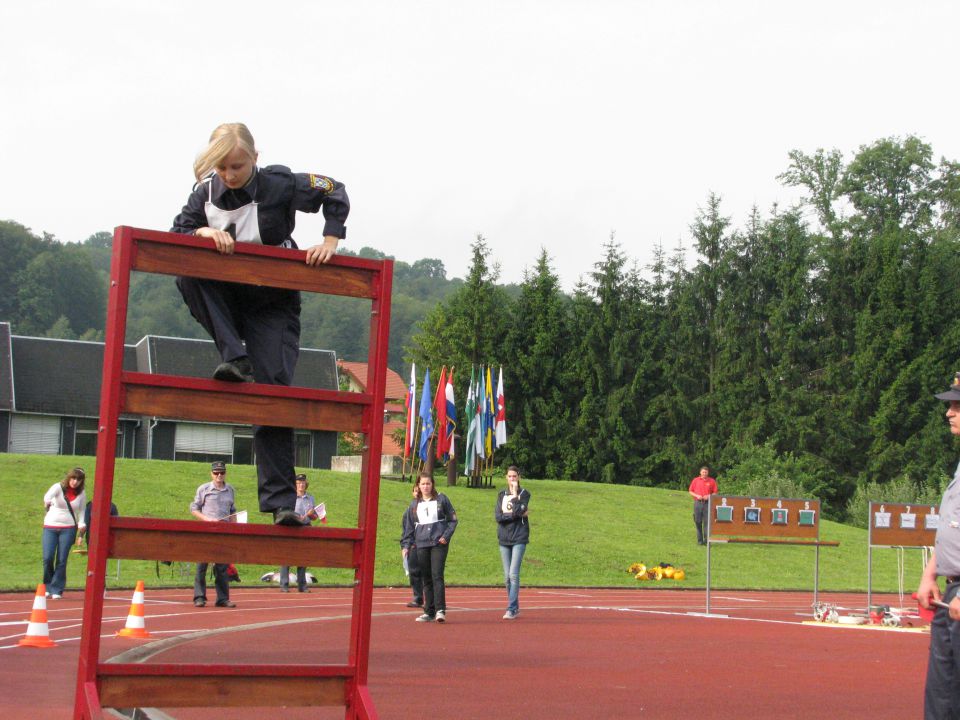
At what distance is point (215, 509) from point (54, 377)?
129 feet

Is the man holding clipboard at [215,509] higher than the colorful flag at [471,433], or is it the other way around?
the colorful flag at [471,433]

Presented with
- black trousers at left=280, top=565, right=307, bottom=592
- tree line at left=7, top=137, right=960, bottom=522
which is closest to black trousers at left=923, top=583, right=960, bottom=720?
black trousers at left=280, top=565, right=307, bottom=592

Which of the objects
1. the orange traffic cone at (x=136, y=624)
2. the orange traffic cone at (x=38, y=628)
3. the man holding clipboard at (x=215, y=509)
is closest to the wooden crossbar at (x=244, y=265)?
the orange traffic cone at (x=38, y=628)

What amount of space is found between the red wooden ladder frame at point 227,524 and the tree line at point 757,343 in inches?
2235

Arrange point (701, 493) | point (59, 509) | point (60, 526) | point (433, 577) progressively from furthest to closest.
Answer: point (701, 493) < point (59, 509) < point (60, 526) < point (433, 577)

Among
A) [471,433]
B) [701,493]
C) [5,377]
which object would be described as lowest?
[701,493]

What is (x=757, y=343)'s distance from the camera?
224ft

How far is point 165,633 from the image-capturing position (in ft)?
43.2

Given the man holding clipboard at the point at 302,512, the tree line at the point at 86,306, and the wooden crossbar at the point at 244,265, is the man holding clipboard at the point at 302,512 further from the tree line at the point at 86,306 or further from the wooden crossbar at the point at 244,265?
the tree line at the point at 86,306

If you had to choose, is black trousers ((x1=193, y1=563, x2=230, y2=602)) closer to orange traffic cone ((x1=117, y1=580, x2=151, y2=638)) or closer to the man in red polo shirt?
orange traffic cone ((x1=117, y1=580, x2=151, y2=638))

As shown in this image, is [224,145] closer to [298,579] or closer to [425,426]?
[298,579]

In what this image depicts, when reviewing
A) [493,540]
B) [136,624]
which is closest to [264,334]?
[136,624]

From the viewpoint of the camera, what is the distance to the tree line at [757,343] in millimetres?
63094

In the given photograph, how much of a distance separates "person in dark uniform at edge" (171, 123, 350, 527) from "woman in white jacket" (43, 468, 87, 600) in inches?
522
